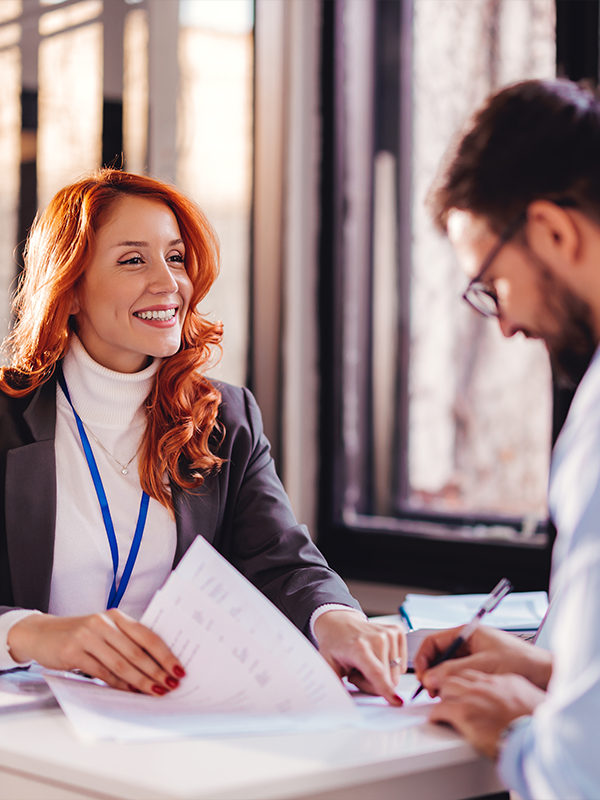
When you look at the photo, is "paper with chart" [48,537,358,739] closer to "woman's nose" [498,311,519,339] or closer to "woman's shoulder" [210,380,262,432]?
"woman's nose" [498,311,519,339]

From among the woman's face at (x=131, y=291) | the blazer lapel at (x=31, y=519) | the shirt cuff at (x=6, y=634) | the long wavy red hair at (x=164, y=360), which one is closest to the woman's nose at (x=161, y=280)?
the woman's face at (x=131, y=291)

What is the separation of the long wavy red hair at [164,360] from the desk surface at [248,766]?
0.66 meters

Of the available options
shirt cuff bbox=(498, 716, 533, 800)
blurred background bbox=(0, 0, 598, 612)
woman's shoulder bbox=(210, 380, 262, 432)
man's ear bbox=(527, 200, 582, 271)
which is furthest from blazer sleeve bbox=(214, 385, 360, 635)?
blurred background bbox=(0, 0, 598, 612)

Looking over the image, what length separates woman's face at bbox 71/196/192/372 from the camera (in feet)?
5.22

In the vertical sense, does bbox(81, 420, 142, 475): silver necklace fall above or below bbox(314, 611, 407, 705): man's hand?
above

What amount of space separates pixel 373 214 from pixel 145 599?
198 cm

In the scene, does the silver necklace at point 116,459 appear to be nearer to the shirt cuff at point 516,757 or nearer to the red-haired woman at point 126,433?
the red-haired woman at point 126,433

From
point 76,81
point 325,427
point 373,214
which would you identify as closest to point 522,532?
point 325,427

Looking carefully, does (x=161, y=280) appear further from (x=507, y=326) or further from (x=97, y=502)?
(x=507, y=326)

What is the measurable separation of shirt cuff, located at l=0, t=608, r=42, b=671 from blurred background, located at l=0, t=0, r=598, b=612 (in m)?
1.74

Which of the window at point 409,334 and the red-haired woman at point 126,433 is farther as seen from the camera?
the window at point 409,334

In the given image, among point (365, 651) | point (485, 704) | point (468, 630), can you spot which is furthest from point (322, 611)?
point (485, 704)

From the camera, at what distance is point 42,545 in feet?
4.62

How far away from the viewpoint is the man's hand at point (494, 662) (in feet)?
3.19
